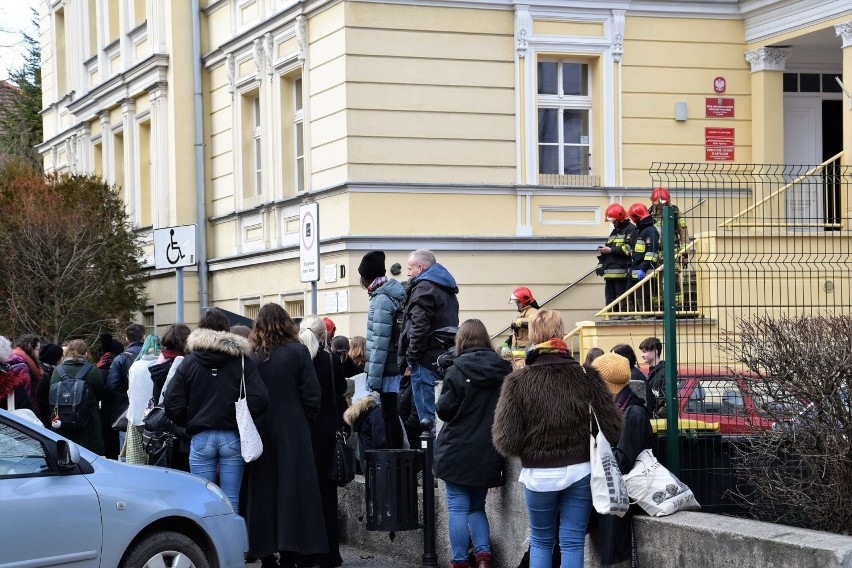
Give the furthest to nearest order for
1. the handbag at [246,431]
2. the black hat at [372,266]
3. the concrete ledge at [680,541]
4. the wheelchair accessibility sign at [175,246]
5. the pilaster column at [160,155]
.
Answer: the pilaster column at [160,155] → the wheelchair accessibility sign at [175,246] → the black hat at [372,266] → the handbag at [246,431] → the concrete ledge at [680,541]

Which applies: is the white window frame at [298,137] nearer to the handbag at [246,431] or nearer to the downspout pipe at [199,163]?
the downspout pipe at [199,163]

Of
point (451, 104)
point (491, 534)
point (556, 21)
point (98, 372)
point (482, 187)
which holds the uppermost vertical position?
point (556, 21)

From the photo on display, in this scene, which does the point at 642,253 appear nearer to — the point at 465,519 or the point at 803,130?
the point at 803,130

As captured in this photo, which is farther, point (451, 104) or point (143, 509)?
point (451, 104)

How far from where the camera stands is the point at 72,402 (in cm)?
1305

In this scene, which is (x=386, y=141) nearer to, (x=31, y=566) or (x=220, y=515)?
(x=220, y=515)

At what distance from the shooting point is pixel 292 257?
20.4 m

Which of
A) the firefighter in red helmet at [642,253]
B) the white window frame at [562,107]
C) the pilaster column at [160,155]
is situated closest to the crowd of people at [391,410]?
the firefighter in red helmet at [642,253]

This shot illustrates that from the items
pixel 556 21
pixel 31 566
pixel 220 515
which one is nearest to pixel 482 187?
pixel 556 21

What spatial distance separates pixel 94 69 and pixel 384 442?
20.3 meters

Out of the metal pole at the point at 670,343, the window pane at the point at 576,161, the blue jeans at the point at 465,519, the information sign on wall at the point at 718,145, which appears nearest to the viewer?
the metal pole at the point at 670,343

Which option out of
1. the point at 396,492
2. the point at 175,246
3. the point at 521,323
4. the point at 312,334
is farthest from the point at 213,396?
the point at 175,246

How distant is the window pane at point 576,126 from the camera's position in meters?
20.0

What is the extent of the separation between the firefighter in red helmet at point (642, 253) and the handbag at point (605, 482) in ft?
28.8
